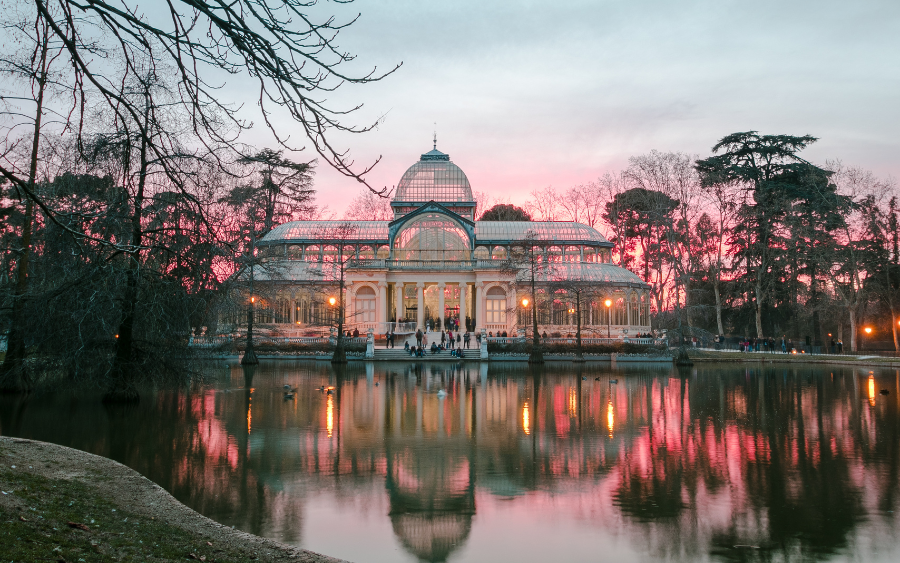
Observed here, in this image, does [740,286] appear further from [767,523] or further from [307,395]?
[767,523]

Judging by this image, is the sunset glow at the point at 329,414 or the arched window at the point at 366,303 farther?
the arched window at the point at 366,303

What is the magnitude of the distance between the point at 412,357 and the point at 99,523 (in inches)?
1293

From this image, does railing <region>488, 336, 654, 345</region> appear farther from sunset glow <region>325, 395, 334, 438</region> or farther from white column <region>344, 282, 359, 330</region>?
sunset glow <region>325, 395, 334, 438</region>

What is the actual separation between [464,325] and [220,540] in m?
41.8

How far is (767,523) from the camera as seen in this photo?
8281 millimetres

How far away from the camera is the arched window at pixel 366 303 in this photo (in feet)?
161

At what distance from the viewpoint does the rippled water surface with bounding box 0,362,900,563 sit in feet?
25.4

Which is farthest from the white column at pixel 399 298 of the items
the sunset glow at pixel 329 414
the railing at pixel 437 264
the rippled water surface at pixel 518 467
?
the sunset glow at pixel 329 414

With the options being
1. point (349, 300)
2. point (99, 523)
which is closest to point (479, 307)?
point (349, 300)

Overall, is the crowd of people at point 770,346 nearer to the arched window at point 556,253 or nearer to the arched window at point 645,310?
the arched window at point 645,310

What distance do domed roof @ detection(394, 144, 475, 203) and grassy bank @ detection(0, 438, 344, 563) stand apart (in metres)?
46.8

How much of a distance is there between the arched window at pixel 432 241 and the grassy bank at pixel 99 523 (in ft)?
136

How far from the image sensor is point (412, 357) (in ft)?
128

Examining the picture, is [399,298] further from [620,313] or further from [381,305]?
[620,313]
